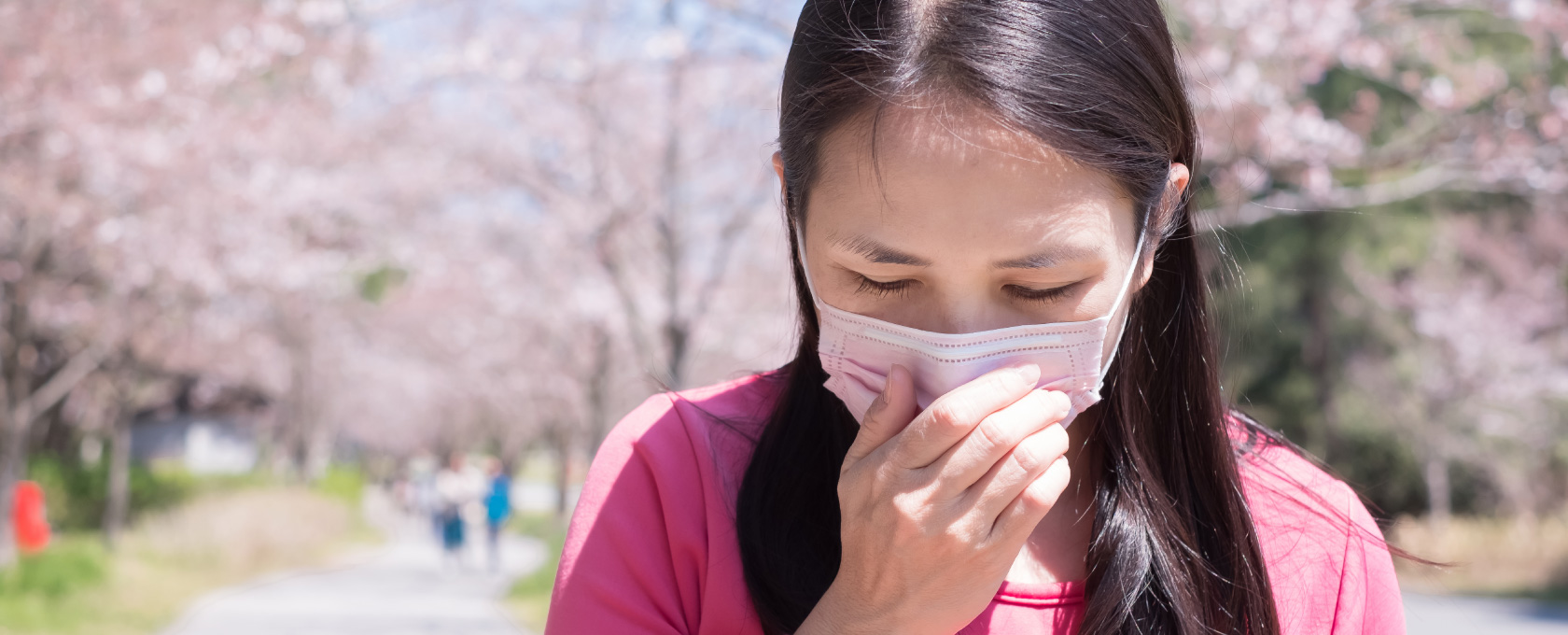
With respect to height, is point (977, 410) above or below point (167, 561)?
above

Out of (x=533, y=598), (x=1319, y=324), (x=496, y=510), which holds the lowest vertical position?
(x=496, y=510)

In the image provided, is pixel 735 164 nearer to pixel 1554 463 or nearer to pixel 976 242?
pixel 976 242

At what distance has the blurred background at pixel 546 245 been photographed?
723 centimetres

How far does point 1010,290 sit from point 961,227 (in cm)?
13

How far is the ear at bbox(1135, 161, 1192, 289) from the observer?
1.44m

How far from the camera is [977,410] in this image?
3.91 ft

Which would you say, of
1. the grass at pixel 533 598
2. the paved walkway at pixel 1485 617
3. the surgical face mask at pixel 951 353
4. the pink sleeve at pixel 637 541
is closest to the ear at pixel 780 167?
the surgical face mask at pixel 951 353

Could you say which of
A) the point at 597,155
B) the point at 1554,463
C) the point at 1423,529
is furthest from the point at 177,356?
the point at 1554,463

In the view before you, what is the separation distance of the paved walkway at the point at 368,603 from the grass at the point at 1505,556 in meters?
9.18

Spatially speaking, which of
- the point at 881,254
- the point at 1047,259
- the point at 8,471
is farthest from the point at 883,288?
the point at 8,471

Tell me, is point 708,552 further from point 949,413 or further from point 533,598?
point 533,598

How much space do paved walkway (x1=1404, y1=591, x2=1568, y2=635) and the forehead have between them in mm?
8849

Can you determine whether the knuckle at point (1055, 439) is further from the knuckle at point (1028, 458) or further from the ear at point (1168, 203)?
the ear at point (1168, 203)

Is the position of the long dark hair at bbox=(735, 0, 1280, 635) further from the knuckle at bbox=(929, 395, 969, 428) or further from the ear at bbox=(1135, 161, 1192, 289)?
the knuckle at bbox=(929, 395, 969, 428)
